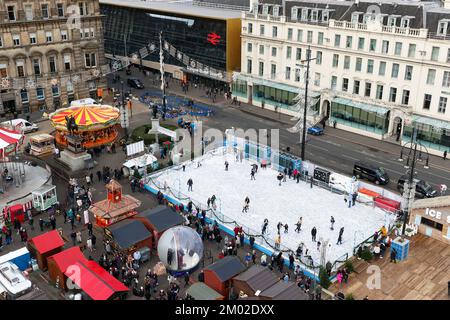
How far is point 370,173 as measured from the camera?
155 ft

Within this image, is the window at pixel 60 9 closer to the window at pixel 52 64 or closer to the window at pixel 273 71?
the window at pixel 52 64

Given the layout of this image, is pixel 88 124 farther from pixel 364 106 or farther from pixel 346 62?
pixel 364 106


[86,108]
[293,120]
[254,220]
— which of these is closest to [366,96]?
[293,120]

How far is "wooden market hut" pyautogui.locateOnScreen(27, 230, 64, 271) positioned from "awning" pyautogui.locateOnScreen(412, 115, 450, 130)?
39.5 meters

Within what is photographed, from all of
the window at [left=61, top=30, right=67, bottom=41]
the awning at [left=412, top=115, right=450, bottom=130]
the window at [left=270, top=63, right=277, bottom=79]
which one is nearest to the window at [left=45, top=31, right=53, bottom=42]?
the window at [left=61, top=30, right=67, bottom=41]

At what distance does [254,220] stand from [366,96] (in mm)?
27368

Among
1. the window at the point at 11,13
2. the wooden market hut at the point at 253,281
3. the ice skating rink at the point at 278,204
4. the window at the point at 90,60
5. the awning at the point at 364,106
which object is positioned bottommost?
the ice skating rink at the point at 278,204

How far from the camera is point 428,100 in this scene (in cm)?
5391

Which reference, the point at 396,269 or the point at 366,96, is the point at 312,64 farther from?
the point at 396,269

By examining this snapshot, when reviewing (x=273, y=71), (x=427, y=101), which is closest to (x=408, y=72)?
(x=427, y=101)

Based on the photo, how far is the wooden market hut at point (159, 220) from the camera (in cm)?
3581

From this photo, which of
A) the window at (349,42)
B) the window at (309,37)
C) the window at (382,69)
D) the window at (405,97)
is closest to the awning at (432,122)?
the window at (405,97)

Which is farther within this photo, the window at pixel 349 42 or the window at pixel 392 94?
the window at pixel 349 42

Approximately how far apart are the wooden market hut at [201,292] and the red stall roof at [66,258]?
7386 mm
